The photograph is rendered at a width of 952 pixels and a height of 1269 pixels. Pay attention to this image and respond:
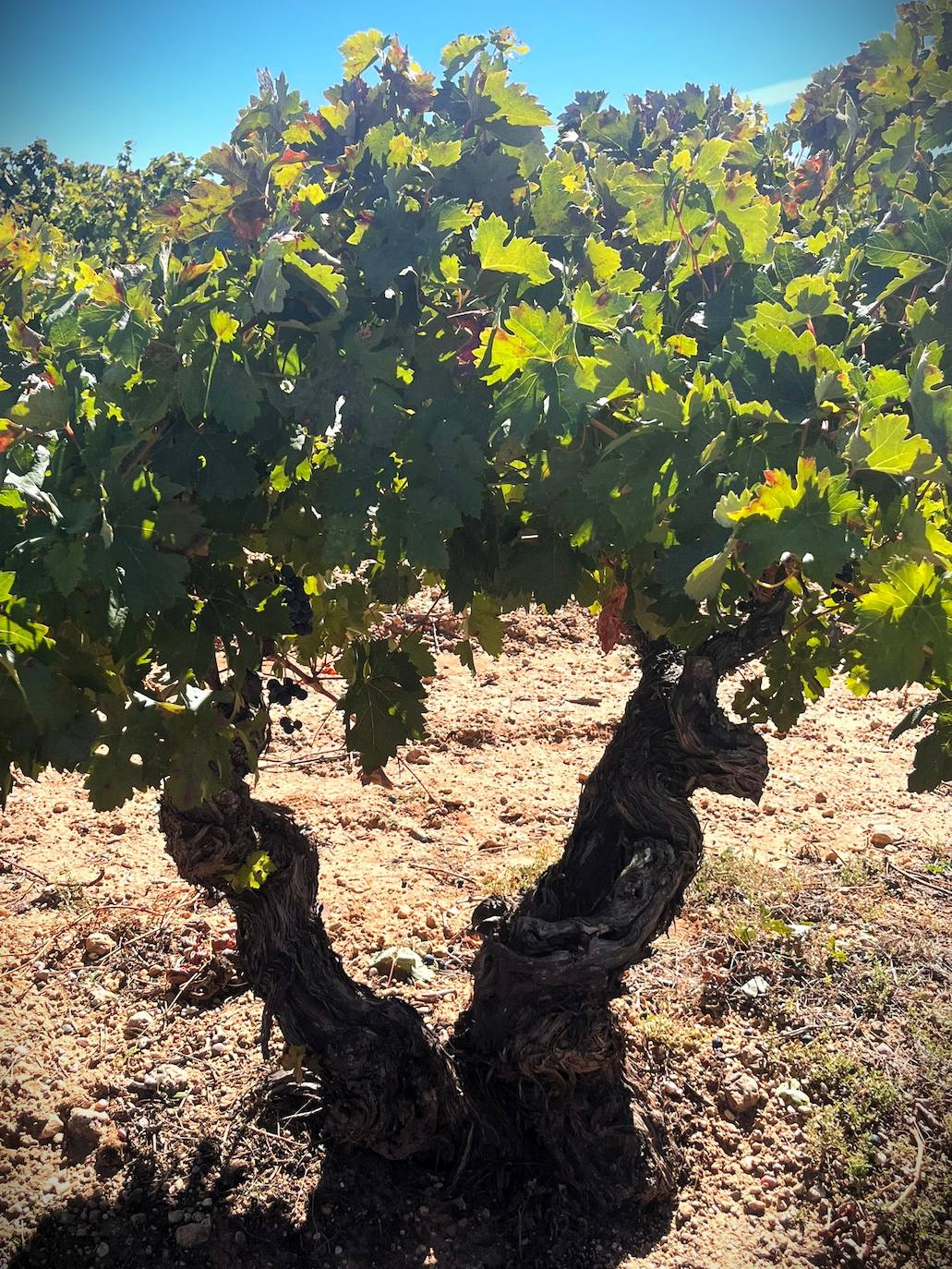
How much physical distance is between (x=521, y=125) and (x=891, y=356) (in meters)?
1.04

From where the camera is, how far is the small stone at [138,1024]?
362cm

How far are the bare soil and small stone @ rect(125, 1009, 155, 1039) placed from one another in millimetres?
11

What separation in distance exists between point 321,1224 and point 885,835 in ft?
11.0

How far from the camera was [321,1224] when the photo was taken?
2914 millimetres

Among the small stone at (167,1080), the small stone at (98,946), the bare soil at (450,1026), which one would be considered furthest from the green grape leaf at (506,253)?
the small stone at (98,946)

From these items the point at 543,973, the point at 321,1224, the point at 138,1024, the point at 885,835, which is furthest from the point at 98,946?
the point at 885,835

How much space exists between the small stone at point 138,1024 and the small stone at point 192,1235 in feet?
2.84

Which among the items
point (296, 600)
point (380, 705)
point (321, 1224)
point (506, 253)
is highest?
point (506, 253)

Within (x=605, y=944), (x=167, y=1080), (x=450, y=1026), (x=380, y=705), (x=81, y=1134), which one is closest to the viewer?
(x=380, y=705)

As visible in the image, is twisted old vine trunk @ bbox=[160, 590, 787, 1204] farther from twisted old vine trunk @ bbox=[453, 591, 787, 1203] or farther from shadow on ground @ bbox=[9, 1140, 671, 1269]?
shadow on ground @ bbox=[9, 1140, 671, 1269]

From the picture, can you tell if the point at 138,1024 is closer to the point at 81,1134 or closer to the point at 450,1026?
the point at 81,1134

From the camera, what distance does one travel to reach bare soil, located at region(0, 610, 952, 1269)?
2947 millimetres

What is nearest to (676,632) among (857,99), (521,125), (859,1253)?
(521,125)

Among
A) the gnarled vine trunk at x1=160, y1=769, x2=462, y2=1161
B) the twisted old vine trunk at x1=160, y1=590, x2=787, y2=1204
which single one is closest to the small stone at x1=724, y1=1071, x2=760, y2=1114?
the twisted old vine trunk at x1=160, y1=590, x2=787, y2=1204
